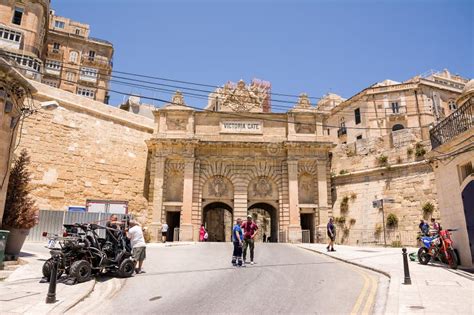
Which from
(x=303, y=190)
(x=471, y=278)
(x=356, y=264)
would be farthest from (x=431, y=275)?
(x=303, y=190)

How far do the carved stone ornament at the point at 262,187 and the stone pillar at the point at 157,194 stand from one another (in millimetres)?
8098

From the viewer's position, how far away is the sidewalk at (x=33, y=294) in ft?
19.6

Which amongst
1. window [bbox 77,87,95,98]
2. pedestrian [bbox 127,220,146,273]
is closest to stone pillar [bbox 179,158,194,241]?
pedestrian [bbox 127,220,146,273]

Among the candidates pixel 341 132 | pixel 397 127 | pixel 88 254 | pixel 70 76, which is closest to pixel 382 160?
pixel 397 127

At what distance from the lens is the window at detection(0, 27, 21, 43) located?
33812 mm

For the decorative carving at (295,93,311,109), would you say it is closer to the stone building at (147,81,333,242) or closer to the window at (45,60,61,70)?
the stone building at (147,81,333,242)

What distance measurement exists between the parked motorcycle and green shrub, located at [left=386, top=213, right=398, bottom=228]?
42.3 feet

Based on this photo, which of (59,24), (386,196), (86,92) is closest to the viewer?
(386,196)

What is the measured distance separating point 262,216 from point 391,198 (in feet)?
89.6

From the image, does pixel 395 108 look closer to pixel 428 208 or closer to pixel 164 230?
pixel 428 208

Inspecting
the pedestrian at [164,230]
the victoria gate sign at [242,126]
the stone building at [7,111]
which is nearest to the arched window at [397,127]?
the victoria gate sign at [242,126]

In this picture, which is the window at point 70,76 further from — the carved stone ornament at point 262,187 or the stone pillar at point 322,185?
the stone pillar at point 322,185

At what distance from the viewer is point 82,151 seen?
1049 inches

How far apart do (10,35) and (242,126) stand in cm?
2625
